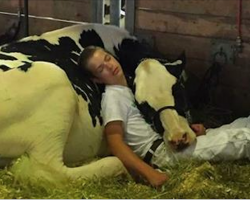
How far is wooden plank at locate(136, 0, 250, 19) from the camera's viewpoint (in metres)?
2.67

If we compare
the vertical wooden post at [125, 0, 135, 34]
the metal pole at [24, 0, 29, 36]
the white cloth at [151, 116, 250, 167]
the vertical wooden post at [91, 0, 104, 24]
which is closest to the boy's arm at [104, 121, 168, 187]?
the white cloth at [151, 116, 250, 167]

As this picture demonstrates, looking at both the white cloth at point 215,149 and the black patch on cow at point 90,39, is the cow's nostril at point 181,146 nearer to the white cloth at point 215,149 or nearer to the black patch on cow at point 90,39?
the white cloth at point 215,149

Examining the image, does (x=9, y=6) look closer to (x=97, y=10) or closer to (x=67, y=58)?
(x=97, y=10)

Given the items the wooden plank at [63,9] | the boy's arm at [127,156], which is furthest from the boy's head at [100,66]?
the wooden plank at [63,9]

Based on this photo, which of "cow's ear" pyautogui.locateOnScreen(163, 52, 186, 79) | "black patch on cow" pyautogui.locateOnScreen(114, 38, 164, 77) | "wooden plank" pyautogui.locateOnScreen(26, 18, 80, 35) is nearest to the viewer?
"cow's ear" pyautogui.locateOnScreen(163, 52, 186, 79)

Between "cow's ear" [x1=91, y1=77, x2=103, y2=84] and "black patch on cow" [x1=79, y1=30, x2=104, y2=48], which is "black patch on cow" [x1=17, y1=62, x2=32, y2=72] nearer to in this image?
"cow's ear" [x1=91, y1=77, x2=103, y2=84]

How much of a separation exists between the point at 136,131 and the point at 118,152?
0.49 ft

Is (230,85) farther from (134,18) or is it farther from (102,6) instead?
(102,6)

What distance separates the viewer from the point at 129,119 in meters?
2.20

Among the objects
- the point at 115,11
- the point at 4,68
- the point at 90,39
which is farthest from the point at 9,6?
the point at 4,68

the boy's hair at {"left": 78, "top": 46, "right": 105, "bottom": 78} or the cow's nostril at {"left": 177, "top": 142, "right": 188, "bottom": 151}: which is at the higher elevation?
the boy's hair at {"left": 78, "top": 46, "right": 105, "bottom": 78}

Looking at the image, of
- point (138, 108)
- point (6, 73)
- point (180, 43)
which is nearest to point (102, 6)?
point (180, 43)

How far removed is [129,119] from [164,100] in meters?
0.15

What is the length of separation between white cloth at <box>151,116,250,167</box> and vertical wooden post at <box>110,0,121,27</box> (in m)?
1.16
